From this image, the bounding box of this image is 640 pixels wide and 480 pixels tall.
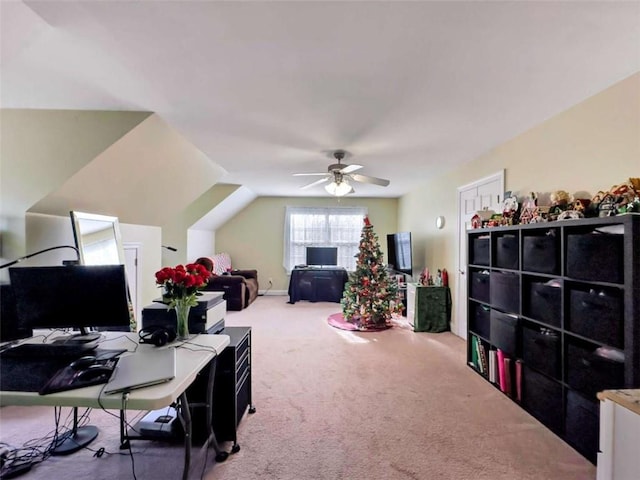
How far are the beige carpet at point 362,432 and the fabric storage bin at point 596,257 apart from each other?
1122 mm

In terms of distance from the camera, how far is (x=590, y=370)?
1817mm

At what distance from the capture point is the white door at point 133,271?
3.50 m

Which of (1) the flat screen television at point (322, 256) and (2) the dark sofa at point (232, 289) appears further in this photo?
(1) the flat screen television at point (322, 256)

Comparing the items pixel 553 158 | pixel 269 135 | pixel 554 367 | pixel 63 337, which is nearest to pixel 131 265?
pixel 63 337

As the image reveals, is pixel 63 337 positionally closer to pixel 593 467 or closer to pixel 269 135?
pixel 269 135

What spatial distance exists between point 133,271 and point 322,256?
13.2 feet

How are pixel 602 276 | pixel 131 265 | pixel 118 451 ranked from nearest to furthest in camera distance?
pixel 602 276 → pixel 118 451 → pixel 131 265

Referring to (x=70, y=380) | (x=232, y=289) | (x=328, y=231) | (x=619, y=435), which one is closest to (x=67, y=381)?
(x=70, y=380)

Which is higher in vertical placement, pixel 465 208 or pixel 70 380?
pixel 465 208

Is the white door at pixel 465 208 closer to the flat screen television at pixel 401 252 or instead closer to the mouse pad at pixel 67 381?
the flat screen television at pixel 401 252

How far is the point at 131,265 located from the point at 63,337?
1.93 metres

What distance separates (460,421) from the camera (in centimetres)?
224

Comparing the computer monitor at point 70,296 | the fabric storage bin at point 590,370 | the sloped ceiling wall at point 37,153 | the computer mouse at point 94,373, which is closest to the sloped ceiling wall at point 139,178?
the sloped ceiling wall at point 37,153

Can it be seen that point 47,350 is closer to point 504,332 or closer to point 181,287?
point 181,287
